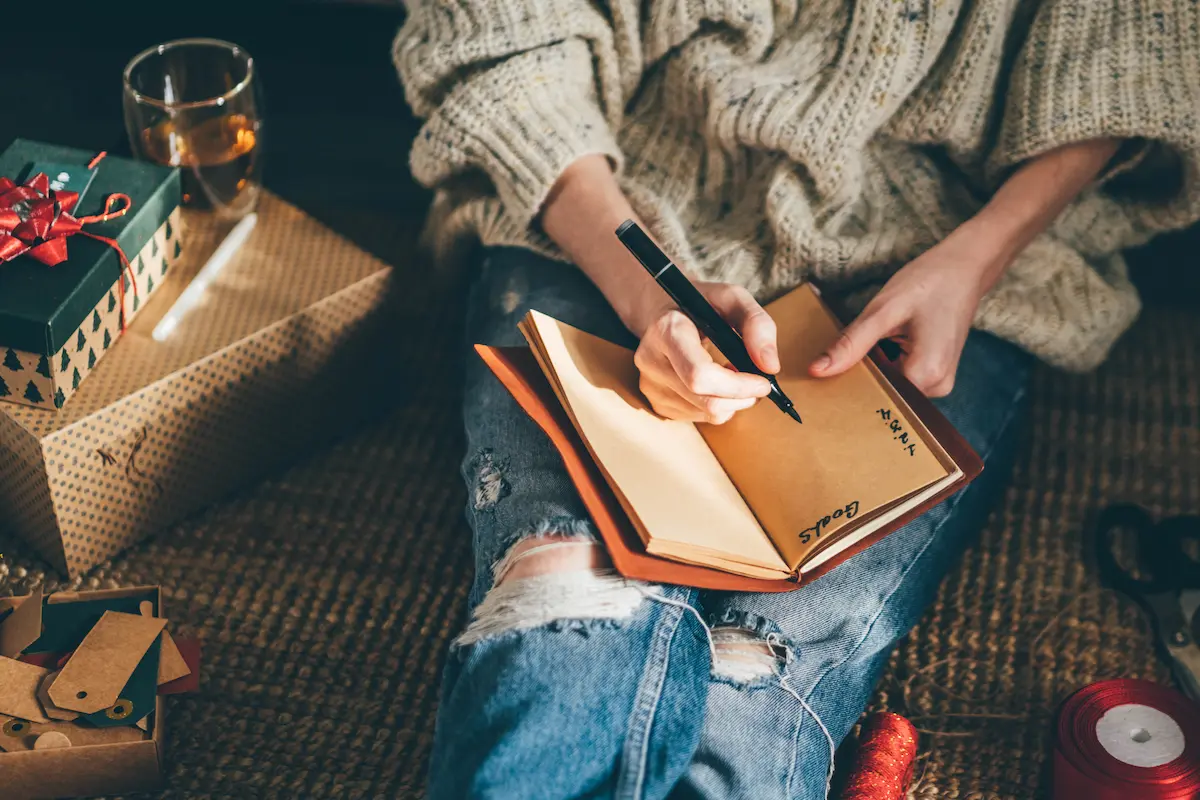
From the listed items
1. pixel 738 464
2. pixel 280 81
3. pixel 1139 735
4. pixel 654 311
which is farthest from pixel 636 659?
pixel 280 81

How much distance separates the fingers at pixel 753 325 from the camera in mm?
758

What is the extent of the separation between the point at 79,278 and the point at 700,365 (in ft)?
1.53

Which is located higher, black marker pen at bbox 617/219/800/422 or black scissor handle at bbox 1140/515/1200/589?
black marker pen at bbox 617/219/800/422

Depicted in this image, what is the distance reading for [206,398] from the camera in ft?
3.09

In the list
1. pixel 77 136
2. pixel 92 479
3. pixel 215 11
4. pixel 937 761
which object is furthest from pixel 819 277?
pixel 77 136

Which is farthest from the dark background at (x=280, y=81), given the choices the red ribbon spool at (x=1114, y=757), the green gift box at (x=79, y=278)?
the red ribbon spool at (x=1114, y=757)

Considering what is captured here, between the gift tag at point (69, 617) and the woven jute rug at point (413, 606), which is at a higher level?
the gift tag at point (69, 617)

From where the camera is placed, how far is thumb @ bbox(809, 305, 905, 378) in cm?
80

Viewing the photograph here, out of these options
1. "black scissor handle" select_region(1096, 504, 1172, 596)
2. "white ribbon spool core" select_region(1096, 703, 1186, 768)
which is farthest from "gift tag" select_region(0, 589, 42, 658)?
"black scissor handle" select_region(1096, 504, 1172, 596)

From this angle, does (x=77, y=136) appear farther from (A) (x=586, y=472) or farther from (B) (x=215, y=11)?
(A) (x=586, y=472)

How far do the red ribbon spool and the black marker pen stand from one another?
0.31m

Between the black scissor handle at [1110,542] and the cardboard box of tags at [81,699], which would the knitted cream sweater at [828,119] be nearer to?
the black scissor handle at [1110,542]

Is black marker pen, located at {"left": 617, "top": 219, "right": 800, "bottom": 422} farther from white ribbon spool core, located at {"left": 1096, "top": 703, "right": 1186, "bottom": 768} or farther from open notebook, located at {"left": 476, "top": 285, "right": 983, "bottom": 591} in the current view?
white ribbon spool core, located at {"left": 1096, "top": 703, "right": 1186, "bottom": 768}

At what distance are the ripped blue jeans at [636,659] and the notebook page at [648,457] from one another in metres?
0.05
